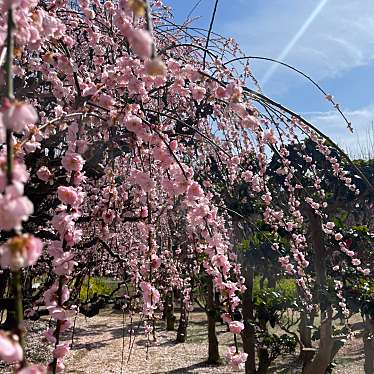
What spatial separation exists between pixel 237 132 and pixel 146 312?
1.85 m

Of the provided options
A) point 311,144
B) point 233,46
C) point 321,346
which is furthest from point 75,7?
point 321,346

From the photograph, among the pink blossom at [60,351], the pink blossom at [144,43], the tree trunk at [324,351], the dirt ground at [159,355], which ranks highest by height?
the pink blossom at [144,43]

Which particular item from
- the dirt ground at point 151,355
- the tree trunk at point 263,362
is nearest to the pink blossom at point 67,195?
the dirt ground at point 151,355

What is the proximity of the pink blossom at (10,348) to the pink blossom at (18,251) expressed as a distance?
87 millimetres

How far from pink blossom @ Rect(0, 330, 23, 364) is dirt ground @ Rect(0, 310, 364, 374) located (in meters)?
5.24

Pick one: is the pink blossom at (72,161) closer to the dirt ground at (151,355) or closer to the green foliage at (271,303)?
the green foliage at (271,303)

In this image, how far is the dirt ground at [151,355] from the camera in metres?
7.12

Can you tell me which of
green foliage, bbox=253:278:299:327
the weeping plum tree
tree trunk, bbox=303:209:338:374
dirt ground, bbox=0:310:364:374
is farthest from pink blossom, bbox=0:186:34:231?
dirt ground, bbox=0:310:364:374

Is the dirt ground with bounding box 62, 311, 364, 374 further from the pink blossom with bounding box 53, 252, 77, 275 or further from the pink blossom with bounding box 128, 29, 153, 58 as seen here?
the pink blossom with bounding box 128, 29, 153, 58

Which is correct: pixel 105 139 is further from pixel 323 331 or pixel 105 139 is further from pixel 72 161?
pixel 323 331

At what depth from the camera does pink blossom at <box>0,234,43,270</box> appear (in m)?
0.58

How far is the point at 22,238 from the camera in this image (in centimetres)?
59

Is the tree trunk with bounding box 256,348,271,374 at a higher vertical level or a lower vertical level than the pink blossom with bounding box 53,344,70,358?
lower

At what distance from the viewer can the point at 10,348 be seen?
0.59 metres
